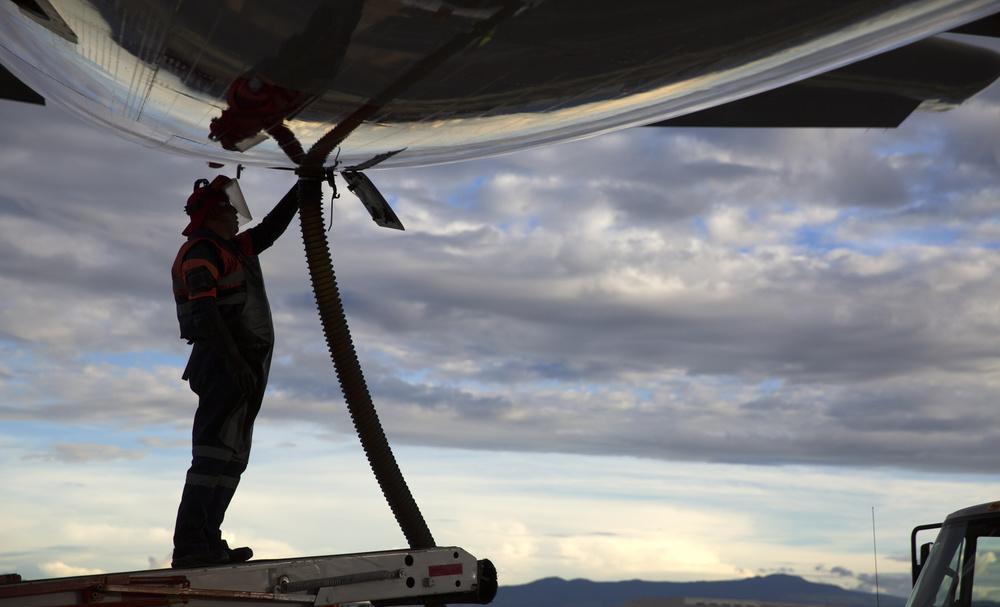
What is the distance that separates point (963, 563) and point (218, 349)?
3193 mm

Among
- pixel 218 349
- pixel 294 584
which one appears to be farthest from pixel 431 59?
pixel 218 349

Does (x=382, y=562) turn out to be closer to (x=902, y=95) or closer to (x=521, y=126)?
(x=521, y=126)

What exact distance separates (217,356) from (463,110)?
7.85ft

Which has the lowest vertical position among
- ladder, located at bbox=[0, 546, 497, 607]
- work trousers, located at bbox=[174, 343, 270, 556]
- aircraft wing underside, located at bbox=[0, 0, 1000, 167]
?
ladder, located at bbox=[0, 546, 497, 607]

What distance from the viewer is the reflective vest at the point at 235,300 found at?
4.84 metres

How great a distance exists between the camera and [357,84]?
2619 mm

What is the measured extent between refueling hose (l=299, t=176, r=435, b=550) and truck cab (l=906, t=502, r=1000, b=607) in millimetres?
2044

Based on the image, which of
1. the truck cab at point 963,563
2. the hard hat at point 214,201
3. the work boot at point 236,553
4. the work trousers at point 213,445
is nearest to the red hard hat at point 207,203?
the hard hat at point 214,201

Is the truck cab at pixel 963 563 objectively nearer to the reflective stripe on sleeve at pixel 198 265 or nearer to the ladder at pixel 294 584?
the ladder at pixel 294 584

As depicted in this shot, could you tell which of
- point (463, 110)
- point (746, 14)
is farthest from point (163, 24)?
point (746, 14)

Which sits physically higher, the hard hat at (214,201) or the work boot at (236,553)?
the hard hat at (214,201)

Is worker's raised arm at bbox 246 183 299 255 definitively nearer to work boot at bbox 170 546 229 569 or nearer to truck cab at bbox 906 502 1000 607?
work boot at bbox 170 546 229 569

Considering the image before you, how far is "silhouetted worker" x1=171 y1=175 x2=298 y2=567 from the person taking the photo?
4.68m

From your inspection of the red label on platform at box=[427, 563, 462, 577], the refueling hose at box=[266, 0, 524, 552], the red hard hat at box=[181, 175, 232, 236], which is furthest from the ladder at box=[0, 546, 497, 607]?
the red hard hat at box=[181, 175, 232, 236]
